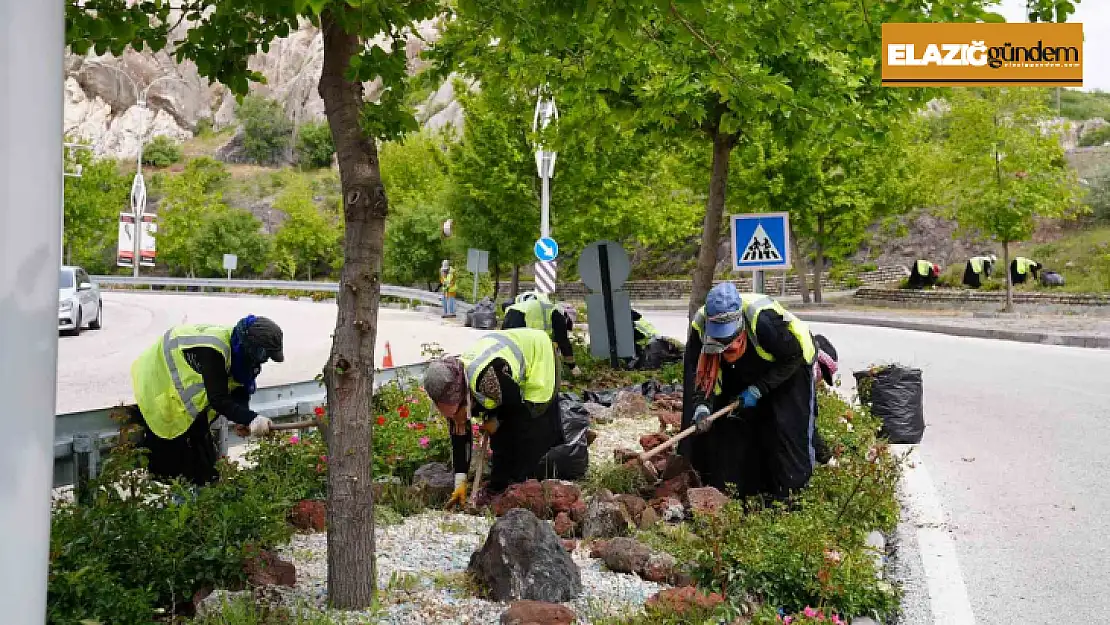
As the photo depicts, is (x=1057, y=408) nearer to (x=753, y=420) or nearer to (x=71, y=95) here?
(x=753, y=420)

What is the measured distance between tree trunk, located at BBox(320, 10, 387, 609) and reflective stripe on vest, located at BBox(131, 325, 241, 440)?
80.7 inches

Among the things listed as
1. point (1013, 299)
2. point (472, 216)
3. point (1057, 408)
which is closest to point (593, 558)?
point (1057, 408)

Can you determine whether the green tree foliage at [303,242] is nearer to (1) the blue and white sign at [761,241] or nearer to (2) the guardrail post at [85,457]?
(1) the blue and white sign at [761,241]

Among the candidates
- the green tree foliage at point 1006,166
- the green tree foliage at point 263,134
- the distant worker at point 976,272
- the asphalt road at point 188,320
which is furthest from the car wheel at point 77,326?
the green tree foliage at point 263,134

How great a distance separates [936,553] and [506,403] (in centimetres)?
273

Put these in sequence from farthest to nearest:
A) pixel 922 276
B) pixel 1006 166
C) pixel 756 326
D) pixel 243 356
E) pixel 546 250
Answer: pixel 922 276
pixel 1006 166
pixel 546 250
pixel 756 326
pixel 243 356

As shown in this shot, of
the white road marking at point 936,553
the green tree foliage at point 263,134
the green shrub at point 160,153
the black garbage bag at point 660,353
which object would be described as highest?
the green tree foliage at point 263,134

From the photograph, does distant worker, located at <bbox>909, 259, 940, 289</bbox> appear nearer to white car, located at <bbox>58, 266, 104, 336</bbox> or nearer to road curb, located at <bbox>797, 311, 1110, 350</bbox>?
road curb, located at <bbox>797, 311, 1110, 350</bbox>

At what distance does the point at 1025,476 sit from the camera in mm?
7848

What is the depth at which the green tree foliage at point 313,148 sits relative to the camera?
117250 millimetres

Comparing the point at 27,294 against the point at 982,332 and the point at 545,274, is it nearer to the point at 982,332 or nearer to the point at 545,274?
the point at 545,274

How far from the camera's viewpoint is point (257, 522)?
14.8 feet

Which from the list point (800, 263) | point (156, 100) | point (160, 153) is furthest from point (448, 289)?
point (156, 100)

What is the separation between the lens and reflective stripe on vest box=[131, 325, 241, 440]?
5.90 meters
